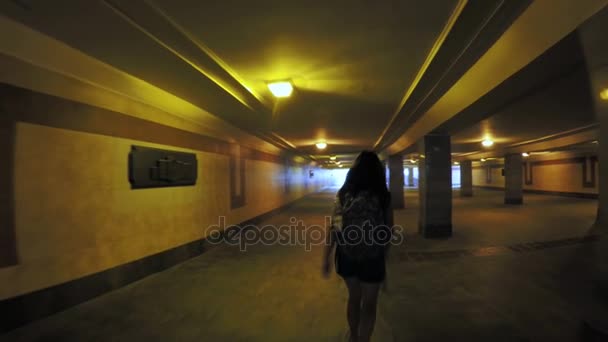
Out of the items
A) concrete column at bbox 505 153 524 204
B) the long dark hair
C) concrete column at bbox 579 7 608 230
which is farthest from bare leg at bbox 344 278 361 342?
concrete column at bbox 505 153 524 204

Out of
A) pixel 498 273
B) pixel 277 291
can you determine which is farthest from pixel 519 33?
pixel 277 291

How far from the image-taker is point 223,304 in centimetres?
327

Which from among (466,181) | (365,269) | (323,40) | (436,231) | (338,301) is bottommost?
(338,301)

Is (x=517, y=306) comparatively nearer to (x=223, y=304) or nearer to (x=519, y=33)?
(x=519, y=33)

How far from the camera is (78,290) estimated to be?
3297 mm

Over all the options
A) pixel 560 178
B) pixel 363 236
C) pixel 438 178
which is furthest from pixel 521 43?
pixel 560 178

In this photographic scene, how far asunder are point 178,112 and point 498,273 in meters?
6.22

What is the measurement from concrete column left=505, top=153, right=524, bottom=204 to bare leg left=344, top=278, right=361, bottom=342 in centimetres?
1590

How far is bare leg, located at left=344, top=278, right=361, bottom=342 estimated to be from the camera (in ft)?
6.89

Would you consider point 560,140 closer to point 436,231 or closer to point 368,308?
point 436,231

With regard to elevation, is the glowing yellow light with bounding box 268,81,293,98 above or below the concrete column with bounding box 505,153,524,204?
above

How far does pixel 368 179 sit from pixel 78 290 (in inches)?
156

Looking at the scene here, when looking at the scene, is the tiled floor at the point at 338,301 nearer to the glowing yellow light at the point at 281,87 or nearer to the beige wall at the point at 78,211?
the beige wall at the point at 78,211

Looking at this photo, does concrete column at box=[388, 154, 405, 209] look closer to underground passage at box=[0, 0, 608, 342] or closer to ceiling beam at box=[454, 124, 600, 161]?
ceiling beam at box=[454, 124, 600, 161]
